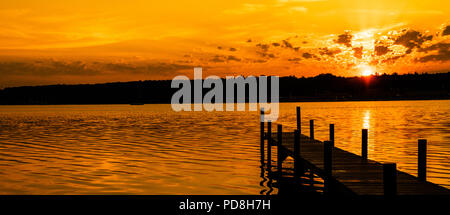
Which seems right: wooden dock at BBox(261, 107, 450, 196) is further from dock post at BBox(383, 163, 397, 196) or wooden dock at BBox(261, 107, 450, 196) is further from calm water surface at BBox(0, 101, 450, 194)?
calm water surface at BBox(0, 101, 450, 194)

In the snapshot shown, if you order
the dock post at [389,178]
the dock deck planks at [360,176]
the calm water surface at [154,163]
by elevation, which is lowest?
the calm water surface at [154,163]

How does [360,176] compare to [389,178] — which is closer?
[389,178]

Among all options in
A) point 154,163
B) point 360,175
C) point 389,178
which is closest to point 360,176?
point 360,175

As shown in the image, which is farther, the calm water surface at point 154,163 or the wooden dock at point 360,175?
the calm water surface at point 154,163

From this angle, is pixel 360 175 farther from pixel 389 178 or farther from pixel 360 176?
pixel 389 178

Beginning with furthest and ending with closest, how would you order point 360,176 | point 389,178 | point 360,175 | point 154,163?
1. point 154,163
2. point 360,175
3. point 360,176
4. point 389,178

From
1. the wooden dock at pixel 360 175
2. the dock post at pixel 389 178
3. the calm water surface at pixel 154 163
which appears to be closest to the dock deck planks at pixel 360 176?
the wooden dock at pixel 360 175

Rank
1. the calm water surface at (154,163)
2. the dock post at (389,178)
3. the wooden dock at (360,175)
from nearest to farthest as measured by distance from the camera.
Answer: the dock post at (389,178), the wooden dock at (360,175), the calm water surface at (154,163)

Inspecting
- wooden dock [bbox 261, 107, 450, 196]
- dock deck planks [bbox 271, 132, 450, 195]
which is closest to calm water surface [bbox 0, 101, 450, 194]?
dock deck planks [bbox 271, 132, 450, 195]

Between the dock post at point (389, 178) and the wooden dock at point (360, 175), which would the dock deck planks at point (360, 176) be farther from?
the dock post at point (389, 178)

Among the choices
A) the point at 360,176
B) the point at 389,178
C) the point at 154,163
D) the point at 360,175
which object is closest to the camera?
the point at 389,178
